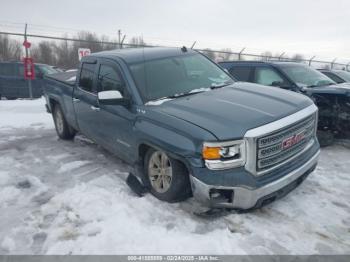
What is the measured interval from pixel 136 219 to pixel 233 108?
5.36 feet

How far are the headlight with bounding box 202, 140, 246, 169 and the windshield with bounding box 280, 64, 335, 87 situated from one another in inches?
155

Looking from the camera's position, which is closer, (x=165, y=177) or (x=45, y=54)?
(x=165, y=177)

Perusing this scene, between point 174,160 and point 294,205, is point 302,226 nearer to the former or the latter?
point 294,205

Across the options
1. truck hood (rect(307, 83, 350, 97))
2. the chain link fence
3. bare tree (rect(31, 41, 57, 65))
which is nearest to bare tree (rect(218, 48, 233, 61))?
the chain link fence

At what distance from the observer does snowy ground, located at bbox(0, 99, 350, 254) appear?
3141 millimetres

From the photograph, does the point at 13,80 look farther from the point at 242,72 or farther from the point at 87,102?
the point at 242,72

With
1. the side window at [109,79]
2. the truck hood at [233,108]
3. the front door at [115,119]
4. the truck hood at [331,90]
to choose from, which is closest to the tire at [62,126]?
the front door at [115,119]

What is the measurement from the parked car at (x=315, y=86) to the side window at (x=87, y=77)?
11.7 ft

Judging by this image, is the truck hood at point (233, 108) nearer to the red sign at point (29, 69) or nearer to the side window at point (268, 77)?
the side window at point (268, 77)

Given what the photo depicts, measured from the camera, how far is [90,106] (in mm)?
5266

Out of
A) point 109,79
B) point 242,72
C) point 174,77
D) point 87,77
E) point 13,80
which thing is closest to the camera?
point 174,77

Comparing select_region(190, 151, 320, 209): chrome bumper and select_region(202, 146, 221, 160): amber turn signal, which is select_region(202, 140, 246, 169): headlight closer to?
select_region(202, 146, 221, 160): amber turn signal

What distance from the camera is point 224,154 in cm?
324

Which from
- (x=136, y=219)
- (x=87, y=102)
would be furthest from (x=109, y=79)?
(x=136, y=219)
